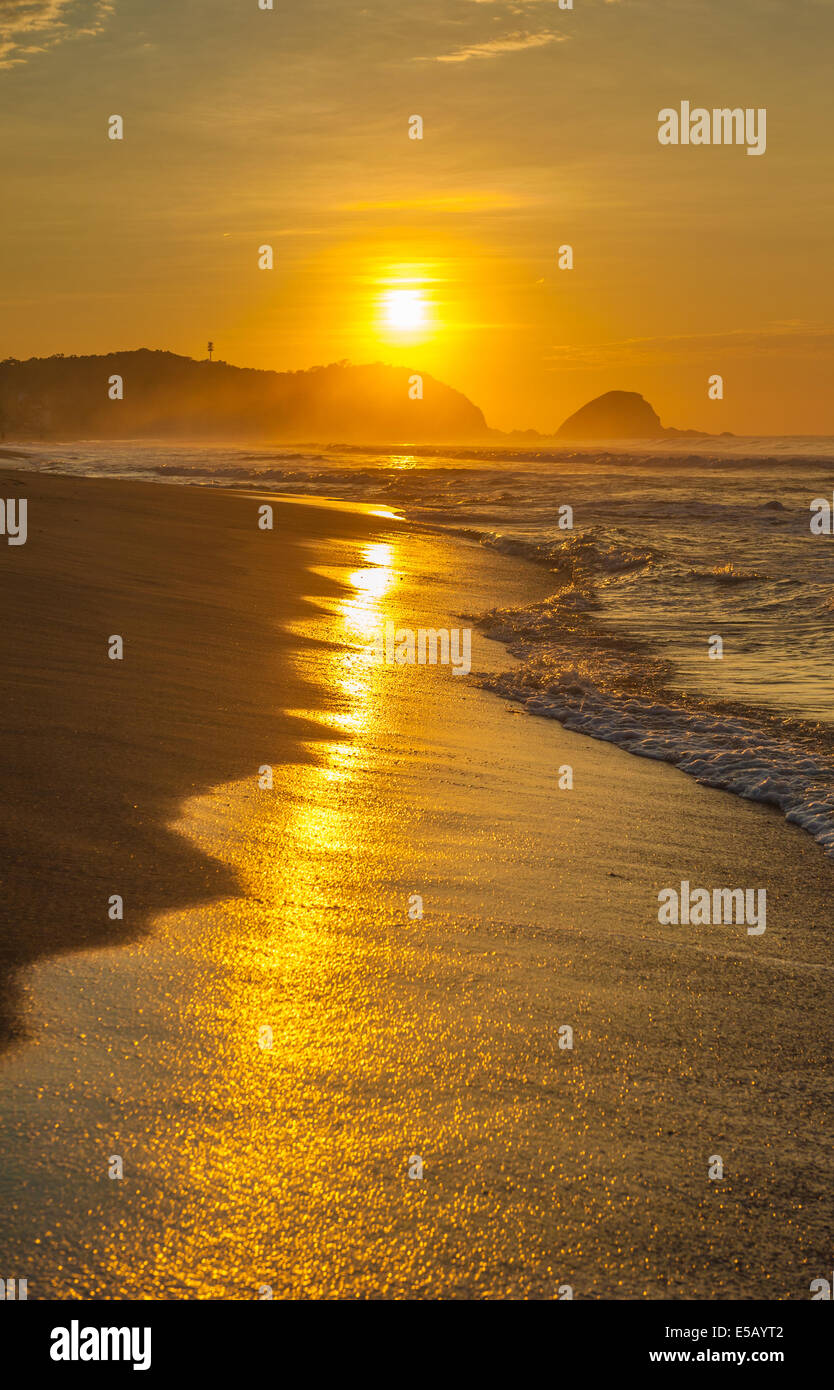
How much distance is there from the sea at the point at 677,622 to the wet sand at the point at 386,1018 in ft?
2.57

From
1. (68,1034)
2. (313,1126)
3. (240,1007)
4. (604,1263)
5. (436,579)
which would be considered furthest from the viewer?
(436,579)

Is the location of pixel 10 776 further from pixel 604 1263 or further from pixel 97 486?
pixel 97 486

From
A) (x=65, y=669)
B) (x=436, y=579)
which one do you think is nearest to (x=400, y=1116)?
(x=65, y=669)

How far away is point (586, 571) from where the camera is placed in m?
17.5

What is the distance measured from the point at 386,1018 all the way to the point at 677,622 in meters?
10.0

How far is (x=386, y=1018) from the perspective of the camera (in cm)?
307

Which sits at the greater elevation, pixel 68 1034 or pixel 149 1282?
pixel 68 1034

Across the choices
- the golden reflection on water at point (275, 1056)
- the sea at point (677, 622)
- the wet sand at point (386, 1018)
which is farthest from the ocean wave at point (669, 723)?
the golden reflection on water at point (275, 1056)

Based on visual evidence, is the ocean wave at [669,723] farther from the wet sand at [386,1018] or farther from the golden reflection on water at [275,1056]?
the golden reflection on water at [275,1056]

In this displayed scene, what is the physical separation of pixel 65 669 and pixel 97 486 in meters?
17.8

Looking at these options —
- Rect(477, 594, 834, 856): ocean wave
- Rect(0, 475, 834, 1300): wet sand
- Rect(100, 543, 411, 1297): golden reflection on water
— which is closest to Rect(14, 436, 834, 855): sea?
Rect(477, 594, 834, 856): ocean wave

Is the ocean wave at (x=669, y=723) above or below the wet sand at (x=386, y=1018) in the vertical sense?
above

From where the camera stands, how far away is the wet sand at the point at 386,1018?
219cm

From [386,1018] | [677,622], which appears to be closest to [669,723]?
[386,1018]
